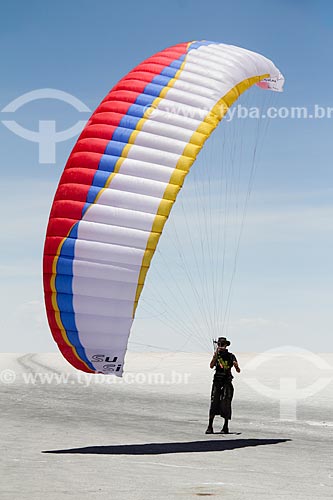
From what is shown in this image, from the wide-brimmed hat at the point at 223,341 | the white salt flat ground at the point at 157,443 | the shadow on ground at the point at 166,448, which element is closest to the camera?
the white salt flat ground at the point at 157,443

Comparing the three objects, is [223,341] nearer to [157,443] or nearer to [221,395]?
[221,395]

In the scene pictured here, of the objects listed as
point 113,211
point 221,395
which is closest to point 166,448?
point 221,395

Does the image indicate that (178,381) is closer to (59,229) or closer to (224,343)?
(224,343)

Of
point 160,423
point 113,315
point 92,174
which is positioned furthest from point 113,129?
point 160,423

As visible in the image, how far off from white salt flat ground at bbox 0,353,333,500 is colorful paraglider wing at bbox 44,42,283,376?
78.2 inches

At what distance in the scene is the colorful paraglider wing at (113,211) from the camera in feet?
52.1

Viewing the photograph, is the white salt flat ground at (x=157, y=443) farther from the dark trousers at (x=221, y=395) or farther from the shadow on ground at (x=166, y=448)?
the dark trousers at (x=221, y=395)

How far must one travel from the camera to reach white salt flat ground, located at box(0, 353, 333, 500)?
12797 mm

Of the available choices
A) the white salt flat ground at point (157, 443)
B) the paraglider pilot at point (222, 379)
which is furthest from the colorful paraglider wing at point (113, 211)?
the paraglider pilot at point (222, 379)

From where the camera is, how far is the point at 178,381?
40969 mm

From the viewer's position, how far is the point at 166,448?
17.6m

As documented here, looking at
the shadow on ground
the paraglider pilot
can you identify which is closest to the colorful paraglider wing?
the shadow on ground

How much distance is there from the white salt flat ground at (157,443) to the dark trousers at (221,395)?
58 cm

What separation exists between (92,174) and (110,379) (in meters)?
26.5
